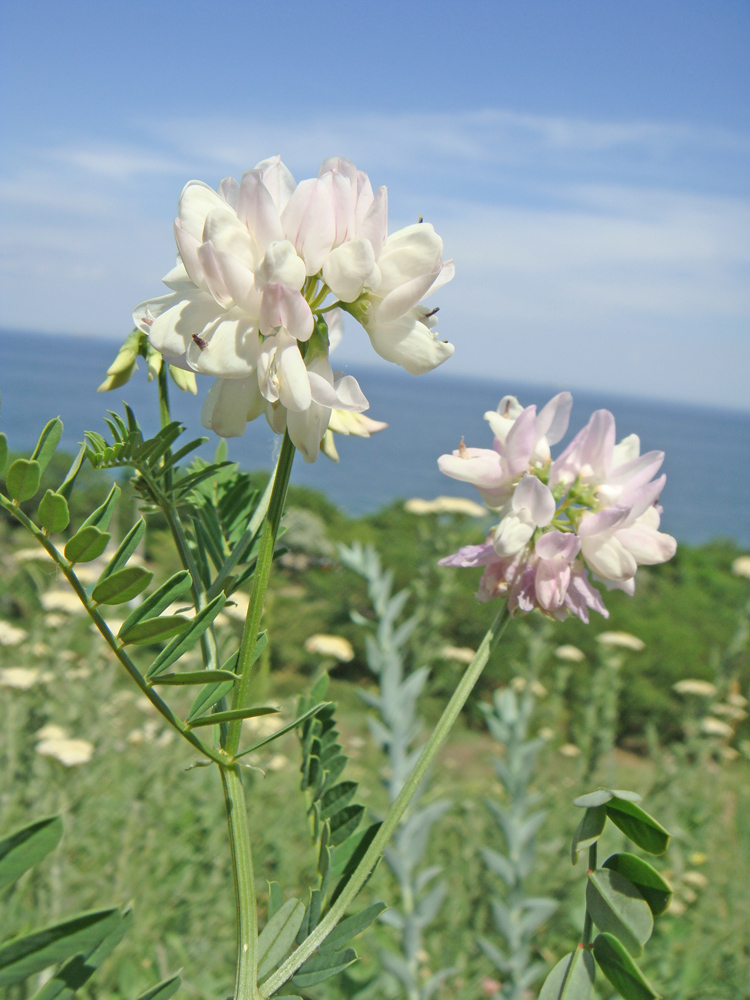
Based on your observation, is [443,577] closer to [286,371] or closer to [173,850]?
[173,850]

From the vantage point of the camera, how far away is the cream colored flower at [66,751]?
2.08 m

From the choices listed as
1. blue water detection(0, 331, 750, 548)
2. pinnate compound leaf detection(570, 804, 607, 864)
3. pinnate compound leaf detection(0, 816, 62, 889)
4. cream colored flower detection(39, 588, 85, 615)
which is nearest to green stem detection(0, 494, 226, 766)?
pinnate compound leaf detection(0, 816, 62, 889)

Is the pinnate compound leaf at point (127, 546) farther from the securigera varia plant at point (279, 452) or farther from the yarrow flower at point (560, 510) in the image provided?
the yarrow flower at point (560, 510)

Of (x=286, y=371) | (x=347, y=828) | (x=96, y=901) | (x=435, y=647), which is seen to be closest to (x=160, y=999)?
(x=347, y=828)

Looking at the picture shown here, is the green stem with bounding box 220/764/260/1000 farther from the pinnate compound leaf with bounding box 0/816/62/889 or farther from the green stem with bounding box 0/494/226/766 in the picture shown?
the pinnate compound leaf with bounding box 0/816/62/889

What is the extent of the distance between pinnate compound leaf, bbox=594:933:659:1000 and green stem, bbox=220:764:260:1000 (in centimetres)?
20

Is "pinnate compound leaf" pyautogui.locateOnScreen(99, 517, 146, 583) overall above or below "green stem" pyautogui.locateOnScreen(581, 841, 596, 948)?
above

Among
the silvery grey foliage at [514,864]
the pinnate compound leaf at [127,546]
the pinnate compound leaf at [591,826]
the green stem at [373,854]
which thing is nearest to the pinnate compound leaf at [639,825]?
the pinnate compound leaf at [591,826]

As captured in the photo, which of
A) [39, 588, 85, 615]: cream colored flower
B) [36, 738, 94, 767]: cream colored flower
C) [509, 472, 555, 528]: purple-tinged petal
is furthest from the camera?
[39, 588, 85, 615]: cream colored flower

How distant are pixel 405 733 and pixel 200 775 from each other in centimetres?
118

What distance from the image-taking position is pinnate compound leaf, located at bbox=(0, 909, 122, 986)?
33cm

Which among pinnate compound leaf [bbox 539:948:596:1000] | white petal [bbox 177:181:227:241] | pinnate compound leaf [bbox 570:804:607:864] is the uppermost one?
white petal [bbox 177:181:227:241]

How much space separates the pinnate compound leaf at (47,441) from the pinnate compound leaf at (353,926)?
0.35 meters

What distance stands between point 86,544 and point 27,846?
0.58 feet
